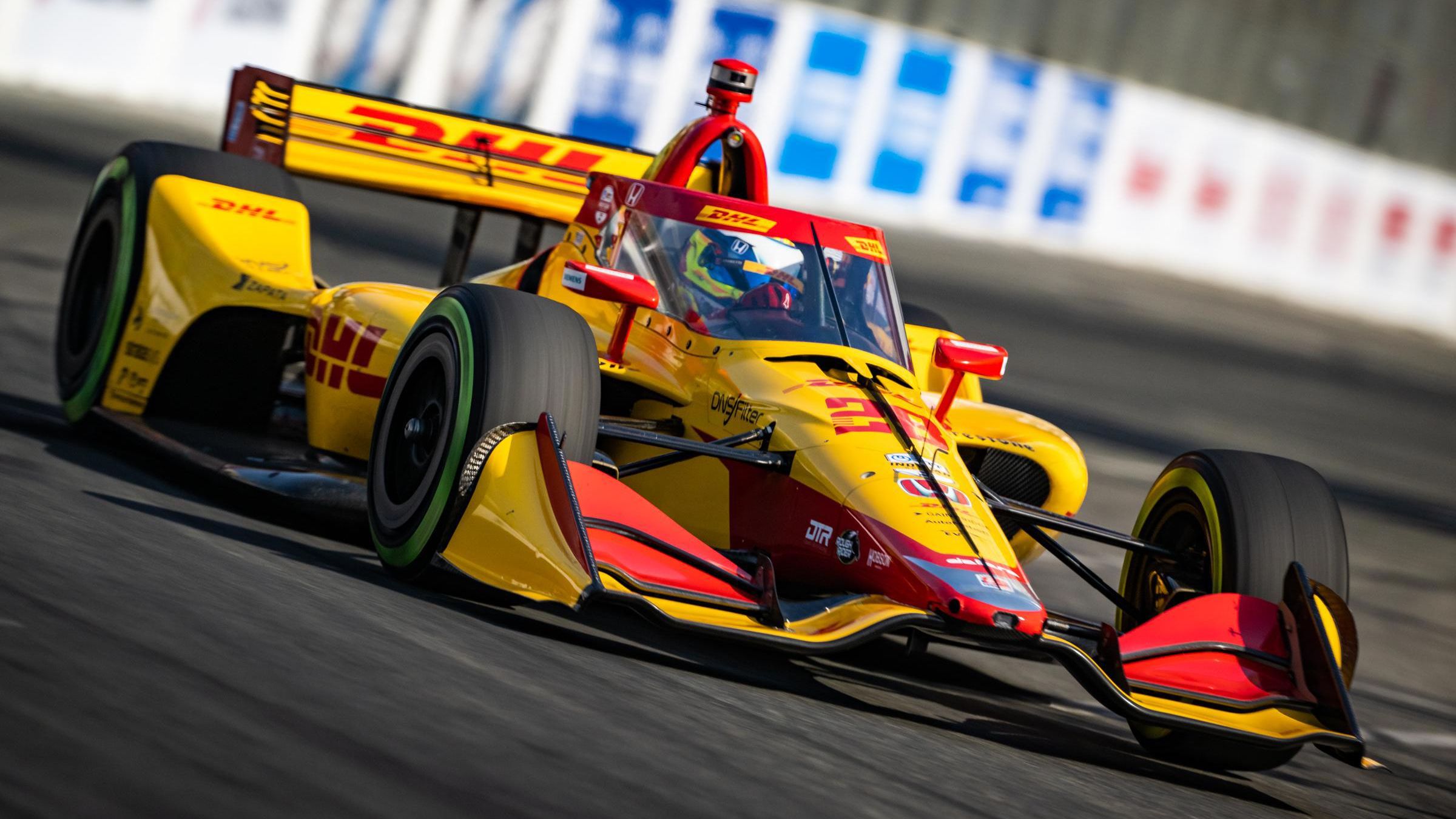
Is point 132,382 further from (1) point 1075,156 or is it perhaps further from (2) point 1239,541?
(1) point 1075,156

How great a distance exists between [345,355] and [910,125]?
18817 mm

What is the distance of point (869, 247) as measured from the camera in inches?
259

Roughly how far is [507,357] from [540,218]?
3.39 meters

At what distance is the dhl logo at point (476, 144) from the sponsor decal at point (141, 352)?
5.03 feet

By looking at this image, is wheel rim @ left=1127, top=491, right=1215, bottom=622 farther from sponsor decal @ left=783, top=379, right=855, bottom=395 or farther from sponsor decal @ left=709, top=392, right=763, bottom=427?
sponsor decal @ left=709, top=392, right=763, bottom=427

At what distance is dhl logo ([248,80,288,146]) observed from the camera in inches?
324

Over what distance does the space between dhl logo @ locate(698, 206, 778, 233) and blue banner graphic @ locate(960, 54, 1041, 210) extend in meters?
19.2

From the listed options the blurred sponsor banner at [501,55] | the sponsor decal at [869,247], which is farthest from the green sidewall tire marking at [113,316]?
the blurred sponsor banner at [501,55]

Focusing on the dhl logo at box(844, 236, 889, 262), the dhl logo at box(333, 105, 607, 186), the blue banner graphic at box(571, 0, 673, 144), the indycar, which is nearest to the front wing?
the indycar

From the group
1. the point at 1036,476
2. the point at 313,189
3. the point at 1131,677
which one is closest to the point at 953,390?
the point at 1036,476

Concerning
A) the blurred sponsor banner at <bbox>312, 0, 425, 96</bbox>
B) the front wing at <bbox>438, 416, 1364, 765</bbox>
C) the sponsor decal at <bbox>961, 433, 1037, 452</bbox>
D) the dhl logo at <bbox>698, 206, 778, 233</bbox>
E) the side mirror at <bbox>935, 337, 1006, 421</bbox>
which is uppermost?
the blurred sponsor banner at <bbox>312, 0, 425, 96</bbox>

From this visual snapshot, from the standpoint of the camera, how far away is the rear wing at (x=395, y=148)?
8148 millimetres

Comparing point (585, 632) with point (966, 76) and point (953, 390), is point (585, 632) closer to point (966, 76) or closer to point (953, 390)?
point (953, 390)

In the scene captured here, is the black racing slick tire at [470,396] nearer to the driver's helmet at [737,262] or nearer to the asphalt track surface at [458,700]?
the asphalt track surface at [458,700]
